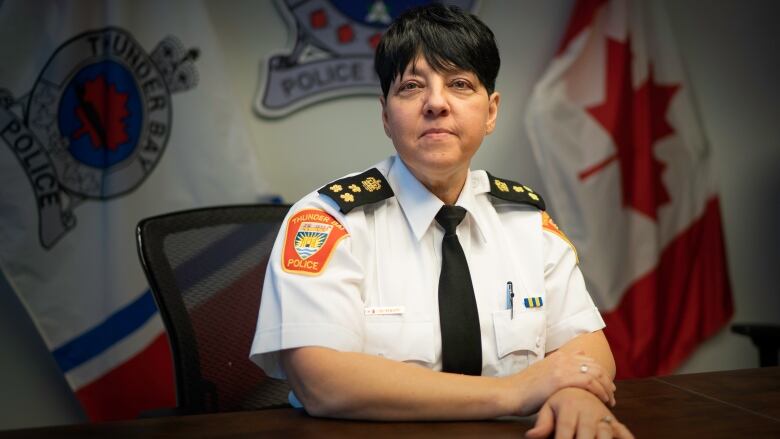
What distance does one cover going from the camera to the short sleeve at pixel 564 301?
1.40 metres

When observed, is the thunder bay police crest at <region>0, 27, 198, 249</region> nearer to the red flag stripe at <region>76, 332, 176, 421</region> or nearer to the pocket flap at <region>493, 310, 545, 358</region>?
the red flag stripe at <region>76, 332, 176, 421</region>

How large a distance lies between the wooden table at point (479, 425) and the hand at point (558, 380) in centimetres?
4

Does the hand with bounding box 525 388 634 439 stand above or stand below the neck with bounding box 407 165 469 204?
below

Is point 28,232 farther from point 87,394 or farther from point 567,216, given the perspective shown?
point 567,216

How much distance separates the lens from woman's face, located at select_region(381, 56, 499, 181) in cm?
133

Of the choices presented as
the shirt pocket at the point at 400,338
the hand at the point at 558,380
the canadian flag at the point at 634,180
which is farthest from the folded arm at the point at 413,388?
the canadian flag at the point at 634,180

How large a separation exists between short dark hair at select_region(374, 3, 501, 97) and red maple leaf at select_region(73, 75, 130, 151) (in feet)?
4.08

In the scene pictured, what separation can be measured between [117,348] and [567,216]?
1585 mm

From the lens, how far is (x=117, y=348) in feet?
7.75

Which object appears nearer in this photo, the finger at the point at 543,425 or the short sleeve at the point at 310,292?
the finger at the point at 543,425

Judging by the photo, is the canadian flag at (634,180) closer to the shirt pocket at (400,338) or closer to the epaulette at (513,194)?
the epaulette at (513,194)

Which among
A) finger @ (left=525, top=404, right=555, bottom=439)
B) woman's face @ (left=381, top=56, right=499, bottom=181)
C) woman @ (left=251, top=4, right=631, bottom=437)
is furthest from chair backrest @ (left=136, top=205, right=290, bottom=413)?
finger @ (left=525, top=404, right=555, bottom=439)

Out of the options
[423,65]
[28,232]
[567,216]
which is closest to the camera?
[423,65]

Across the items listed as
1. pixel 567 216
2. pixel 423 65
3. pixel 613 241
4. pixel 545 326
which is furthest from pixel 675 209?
pixel 423 65
